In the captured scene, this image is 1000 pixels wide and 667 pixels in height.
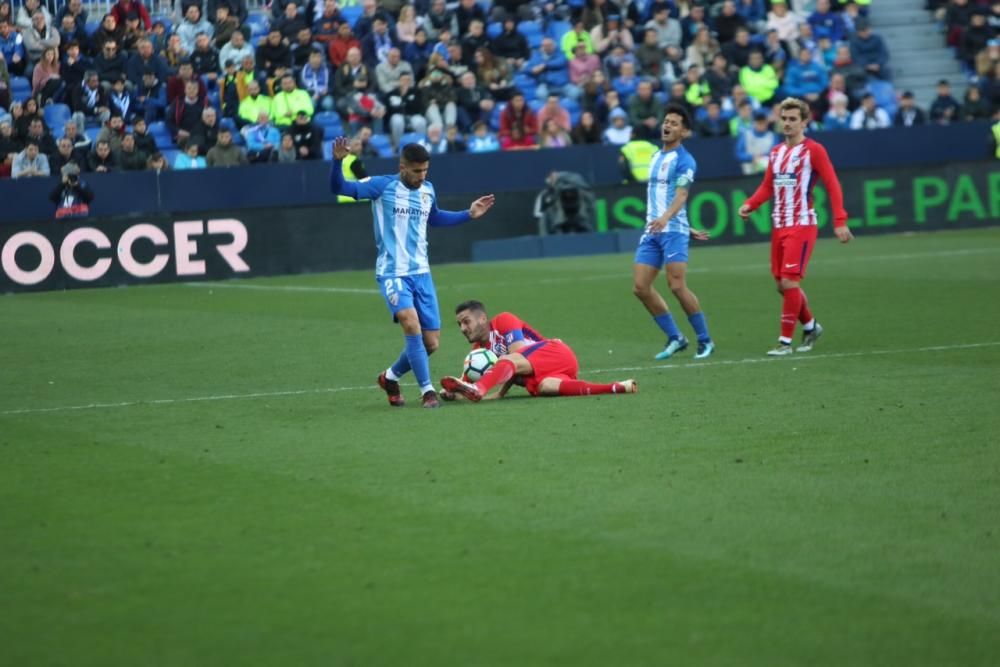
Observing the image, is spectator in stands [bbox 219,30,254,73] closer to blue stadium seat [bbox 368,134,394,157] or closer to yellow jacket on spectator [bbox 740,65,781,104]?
blue stadium seat [bbox 368,134,394,157]

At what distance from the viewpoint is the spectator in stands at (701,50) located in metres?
30.8

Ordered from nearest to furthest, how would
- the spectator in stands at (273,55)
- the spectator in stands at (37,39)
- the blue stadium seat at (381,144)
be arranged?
the spectator in stands at (37,39)
the blue stadium seat at (381,144)
the spectator in stands at (273,55)

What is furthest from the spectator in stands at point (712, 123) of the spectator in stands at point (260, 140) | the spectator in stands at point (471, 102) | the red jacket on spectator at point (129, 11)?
the red jacket on spectator at point (129, 11)

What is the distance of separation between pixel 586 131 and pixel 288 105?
5.32 m

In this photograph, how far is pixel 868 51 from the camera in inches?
1275

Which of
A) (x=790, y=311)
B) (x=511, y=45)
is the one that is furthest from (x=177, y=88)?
(x=790, y=311)

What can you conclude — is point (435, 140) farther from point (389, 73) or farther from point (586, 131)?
point (586, 131)

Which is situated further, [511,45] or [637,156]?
[511,45]

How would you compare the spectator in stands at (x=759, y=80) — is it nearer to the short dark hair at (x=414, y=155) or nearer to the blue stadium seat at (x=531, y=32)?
the blue stadium seat at (x=531, y=32)

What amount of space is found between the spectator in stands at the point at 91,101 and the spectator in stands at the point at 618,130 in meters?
8.67

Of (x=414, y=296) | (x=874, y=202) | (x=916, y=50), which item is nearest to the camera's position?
(x=414, y=296)

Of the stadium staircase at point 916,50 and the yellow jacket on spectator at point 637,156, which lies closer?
the yellow jacket on spectator at point 637,156

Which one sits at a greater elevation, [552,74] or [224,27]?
[224,27]

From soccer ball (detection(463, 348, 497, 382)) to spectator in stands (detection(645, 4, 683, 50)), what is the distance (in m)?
20.9
